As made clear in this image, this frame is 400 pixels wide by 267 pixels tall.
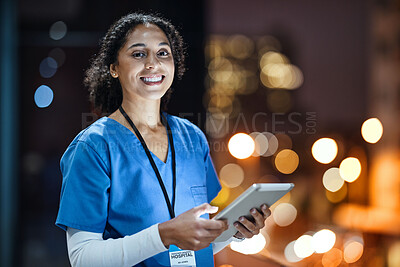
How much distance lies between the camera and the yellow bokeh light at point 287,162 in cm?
825

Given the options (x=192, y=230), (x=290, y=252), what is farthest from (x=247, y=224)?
(x=290, y=252)

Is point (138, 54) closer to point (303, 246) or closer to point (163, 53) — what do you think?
point (163, 53)

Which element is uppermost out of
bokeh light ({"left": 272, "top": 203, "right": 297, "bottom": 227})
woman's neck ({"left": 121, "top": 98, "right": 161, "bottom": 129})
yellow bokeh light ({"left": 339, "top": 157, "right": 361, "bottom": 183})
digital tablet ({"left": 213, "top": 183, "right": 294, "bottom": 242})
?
woman's neck ({"left": 121, "top": 98, "right": 161, "bottom": 129})

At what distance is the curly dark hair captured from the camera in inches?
42.8

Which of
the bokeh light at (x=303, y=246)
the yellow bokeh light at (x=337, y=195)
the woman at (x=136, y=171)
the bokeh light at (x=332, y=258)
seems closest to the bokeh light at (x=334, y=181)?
the yellow bokeh light at (x=337, y=195)

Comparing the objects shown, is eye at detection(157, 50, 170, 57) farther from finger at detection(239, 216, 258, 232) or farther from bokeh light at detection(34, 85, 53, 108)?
bokeh light at detection(34, 85, 53, 108)

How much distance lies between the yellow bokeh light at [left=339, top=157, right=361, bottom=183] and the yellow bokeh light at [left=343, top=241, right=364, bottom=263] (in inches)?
97.8

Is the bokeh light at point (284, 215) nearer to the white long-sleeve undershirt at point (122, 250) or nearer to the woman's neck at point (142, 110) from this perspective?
the woman's neck at point (142, 110)

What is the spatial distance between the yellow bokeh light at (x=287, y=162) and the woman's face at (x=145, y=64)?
23.8ft

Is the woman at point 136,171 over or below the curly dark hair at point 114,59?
below

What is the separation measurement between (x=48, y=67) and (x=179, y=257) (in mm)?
1820

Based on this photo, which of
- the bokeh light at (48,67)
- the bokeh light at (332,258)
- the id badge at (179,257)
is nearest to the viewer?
the id badge at (179,257)

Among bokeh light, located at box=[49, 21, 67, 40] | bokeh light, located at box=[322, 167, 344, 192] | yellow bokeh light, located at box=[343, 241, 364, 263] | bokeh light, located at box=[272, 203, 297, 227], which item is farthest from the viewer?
bokeh light, located at box=[322, 167, 344, 192]

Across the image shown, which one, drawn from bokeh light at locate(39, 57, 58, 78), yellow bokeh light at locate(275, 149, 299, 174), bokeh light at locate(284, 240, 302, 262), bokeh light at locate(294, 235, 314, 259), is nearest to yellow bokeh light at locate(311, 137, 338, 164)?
bokeh light at locate(294, 235, 314, 259)
